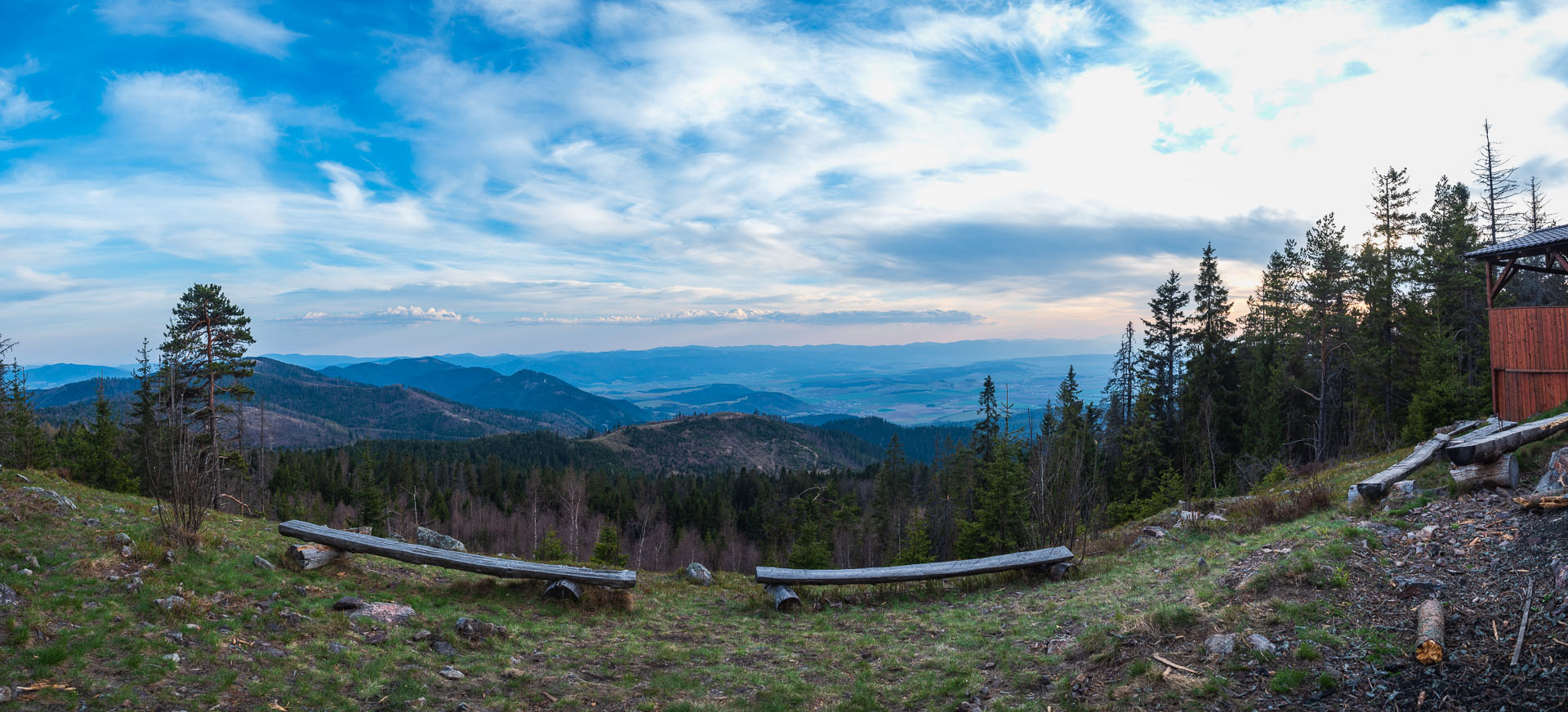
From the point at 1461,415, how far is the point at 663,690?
2673cm

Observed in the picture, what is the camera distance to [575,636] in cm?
818

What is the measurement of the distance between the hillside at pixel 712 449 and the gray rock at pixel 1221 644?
157318 mm

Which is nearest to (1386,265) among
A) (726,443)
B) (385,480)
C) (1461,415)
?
(1461,415)

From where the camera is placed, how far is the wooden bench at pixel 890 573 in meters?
9.99

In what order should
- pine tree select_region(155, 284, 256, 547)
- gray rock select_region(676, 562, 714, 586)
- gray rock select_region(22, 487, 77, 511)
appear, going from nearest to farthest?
gray rock select_region(22, 487, 77, 511) < gray rock select_region(676, 562, 714, 586) < pine tree select_region(155, 284, 256, 547)

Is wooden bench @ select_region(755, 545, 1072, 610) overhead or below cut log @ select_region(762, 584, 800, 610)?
overhead

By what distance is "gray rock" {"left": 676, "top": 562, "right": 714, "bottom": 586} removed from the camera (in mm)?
12328

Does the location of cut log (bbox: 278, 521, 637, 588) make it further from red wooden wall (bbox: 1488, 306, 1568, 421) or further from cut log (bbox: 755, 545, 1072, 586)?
red wooden wall (bbox: 1488, 306, 1568, 421)

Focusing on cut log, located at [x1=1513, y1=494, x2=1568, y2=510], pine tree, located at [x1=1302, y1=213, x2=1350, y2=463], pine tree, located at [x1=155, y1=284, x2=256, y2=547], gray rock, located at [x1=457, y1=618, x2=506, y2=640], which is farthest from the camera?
pine tree, located at [x1=1302, y1=213, x2=1350, y2=463]

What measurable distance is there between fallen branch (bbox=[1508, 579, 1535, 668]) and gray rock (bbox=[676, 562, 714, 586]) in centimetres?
1037

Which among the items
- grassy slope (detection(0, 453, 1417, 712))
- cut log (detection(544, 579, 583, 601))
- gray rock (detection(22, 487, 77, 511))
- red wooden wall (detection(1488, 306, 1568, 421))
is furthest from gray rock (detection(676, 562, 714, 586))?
red wooden wall (detection(1488, 306, 1568, 421))

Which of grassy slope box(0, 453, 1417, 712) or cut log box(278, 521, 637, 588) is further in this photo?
cut log box(278, 521, 637, 588)

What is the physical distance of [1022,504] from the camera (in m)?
25.4

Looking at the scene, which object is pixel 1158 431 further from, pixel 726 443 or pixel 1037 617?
pixel 726 443
